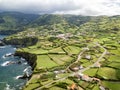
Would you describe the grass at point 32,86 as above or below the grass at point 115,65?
below

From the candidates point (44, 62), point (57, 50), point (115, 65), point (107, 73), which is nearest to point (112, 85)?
point (107, 73)

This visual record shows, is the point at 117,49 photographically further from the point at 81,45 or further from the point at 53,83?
the point at 53,83

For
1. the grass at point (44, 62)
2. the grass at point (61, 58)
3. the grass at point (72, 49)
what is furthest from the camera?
the grass at point (72, 49)

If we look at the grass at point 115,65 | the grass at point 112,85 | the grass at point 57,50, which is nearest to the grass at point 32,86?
the grass at point 112,85

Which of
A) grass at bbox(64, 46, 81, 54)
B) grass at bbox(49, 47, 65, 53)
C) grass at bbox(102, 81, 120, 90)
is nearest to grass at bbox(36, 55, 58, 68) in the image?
grass at bbox(49, 47, 65, 53)

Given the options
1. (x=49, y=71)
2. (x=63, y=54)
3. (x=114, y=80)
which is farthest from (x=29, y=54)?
(x=114, y=80)

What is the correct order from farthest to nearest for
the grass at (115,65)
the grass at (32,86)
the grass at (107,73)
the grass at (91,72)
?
the grass at (115,65), the grass at (91,72), the grass at (107,73), the grass at (32,86)

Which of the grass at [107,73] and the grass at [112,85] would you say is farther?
the grass at [107,73]

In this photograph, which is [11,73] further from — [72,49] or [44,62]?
[72,49]

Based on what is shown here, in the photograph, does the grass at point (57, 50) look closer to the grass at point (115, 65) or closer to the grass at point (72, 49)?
the grass at point (72, 49)

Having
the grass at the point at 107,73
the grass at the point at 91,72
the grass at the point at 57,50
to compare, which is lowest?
the grass at the point at 57,50

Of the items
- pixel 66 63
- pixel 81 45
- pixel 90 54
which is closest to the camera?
pixel 66 63
